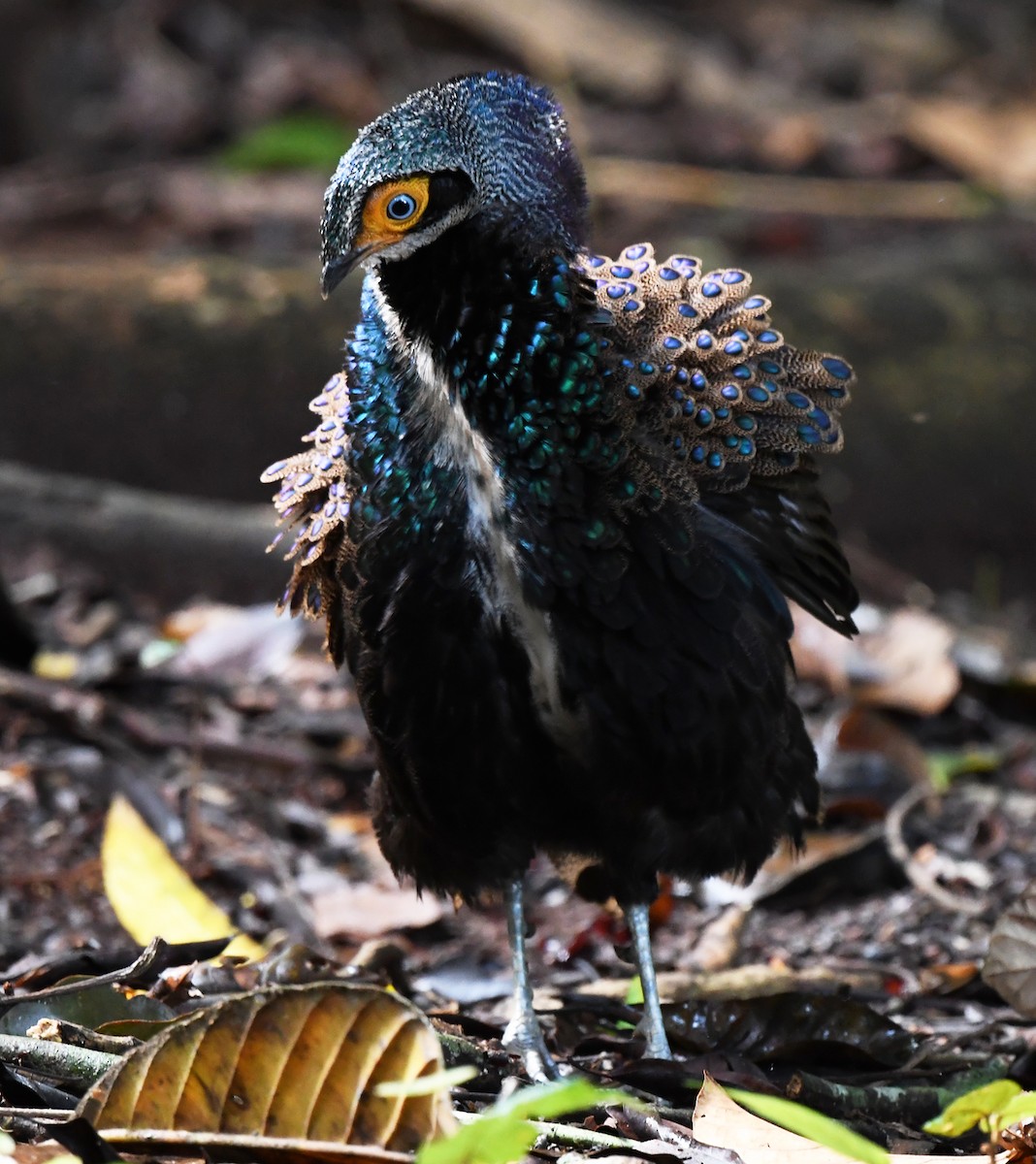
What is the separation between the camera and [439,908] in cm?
443

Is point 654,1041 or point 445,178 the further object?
point 654,1041

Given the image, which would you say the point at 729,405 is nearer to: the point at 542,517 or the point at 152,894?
the point at 542,517

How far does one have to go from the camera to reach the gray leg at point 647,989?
3.31 meters

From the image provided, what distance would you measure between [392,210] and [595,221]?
175 inches

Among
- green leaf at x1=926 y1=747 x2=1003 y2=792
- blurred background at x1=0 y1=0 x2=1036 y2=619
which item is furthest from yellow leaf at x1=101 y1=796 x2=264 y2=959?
green leaf at x1=926 y1=747 x2=1003 y2=792

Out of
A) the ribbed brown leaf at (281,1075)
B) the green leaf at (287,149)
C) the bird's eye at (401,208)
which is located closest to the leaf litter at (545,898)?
the ribbed brown leaf at (281,1075)

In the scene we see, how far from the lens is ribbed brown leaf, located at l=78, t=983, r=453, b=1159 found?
2.28 m

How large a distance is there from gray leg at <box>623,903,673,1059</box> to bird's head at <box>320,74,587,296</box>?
129 cm

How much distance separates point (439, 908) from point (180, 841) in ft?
2.13

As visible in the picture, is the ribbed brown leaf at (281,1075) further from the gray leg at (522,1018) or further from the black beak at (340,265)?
the black beak at (340,265)

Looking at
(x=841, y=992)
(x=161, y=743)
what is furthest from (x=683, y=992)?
(x=161, y=743)

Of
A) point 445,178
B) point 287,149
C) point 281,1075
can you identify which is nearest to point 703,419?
point 445,178

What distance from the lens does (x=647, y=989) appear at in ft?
11.2

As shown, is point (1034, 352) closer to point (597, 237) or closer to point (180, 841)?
point (597, 237)
